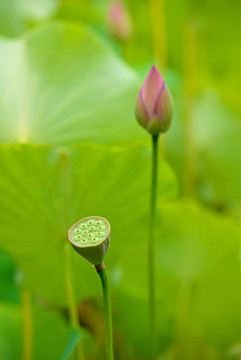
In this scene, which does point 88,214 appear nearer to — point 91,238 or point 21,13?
point 91,238

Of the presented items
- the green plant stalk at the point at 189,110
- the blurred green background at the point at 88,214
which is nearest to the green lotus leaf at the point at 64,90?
the blurred green background at the point at 88,214

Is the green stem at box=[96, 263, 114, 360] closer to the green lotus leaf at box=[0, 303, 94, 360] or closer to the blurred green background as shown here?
the blurred green background

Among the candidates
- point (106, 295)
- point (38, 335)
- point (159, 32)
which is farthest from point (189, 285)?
point (159, 32)

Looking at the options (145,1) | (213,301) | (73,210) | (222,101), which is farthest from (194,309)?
(145,1)

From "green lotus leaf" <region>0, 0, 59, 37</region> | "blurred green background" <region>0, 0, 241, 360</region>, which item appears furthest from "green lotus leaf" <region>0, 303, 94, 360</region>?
"green lotus leaf" <region>0, 0, 59, 37</region>

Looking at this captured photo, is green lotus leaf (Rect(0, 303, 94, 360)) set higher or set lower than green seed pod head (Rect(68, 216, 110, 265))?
lower

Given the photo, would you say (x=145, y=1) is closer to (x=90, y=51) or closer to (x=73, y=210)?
(x=90, y=51)

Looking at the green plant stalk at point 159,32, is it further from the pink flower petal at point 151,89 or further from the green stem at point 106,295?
the green stem at point 106,295
